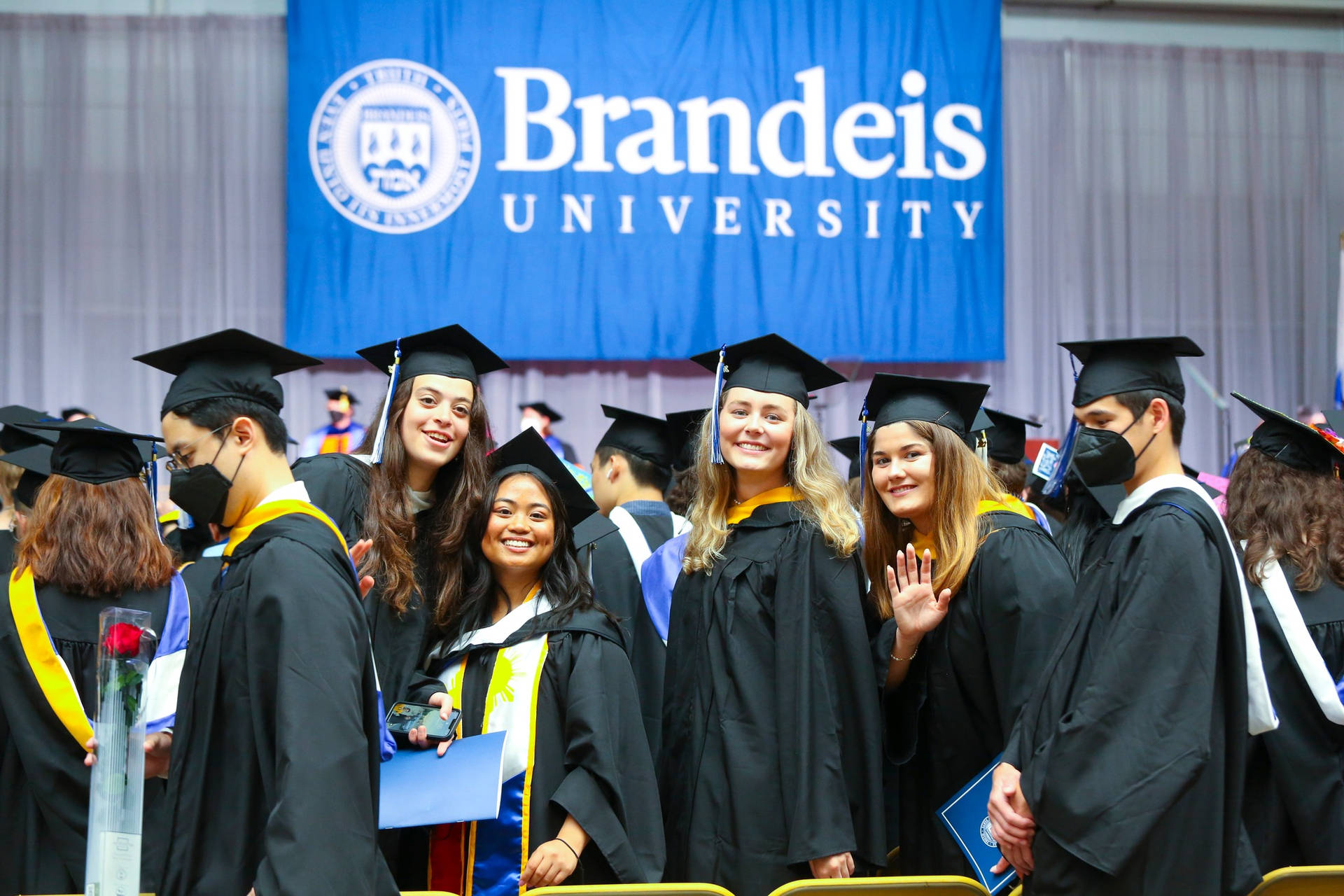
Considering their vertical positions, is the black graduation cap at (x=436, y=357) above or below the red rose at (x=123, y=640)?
above

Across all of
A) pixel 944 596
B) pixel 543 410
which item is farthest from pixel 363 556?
pixel 543 410

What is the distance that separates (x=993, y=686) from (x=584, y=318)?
19.1 ft

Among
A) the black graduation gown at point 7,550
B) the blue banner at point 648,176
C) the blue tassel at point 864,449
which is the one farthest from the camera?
the blue banner at point 648,176

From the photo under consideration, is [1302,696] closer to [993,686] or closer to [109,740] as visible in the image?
[993,686]

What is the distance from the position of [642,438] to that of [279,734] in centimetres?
277

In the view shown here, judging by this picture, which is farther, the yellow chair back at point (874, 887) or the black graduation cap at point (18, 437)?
the black graduation cap at point (18, 437)

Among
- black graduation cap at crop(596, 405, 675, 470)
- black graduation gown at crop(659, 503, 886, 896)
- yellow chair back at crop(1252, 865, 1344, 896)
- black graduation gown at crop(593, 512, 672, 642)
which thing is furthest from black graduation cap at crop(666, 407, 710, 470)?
yellow chair back at crop(1252, 865, 1344, 896)

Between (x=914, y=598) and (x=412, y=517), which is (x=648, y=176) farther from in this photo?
(x=914, y=598)

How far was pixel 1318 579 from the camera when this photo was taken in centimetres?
314

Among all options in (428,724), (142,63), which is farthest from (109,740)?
(142,63)

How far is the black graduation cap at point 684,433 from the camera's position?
170 inches

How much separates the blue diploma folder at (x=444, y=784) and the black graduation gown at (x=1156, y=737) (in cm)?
113

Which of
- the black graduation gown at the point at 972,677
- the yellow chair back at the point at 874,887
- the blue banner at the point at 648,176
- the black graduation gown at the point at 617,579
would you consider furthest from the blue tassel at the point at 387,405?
the blue banner at the point at 648,176

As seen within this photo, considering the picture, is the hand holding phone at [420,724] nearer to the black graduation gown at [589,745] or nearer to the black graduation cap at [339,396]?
the black graduation gown at [589,745]
